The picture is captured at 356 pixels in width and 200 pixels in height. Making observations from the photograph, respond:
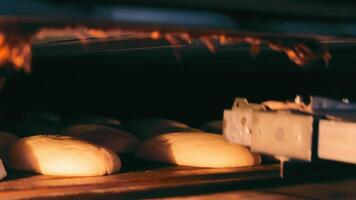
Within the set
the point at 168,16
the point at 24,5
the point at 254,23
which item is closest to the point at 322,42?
the point at 254,23

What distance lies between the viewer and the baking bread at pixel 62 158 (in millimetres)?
2850

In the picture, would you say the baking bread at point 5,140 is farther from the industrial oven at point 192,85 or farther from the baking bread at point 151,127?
the baking bread at point 151,127

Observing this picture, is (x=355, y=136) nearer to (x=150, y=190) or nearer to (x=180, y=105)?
(x=150, y=190)

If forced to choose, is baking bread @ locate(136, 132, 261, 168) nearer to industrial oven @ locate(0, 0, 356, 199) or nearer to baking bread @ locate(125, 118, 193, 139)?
industrial oven @ locate(0, 0, 356, 199)

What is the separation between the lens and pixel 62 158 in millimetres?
2877

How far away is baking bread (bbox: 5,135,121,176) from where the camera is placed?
2.85m

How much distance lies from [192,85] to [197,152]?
143cm

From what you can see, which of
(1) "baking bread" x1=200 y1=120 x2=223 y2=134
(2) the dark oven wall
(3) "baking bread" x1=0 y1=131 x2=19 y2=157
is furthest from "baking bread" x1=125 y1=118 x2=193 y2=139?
(3) "baking bread" x1=0 y1=131 x2=19 y2=157

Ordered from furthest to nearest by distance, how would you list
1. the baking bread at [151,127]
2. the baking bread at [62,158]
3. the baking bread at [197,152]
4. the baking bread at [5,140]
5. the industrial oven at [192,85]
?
the baking bread at [151,127], the baking bread at [5,140], the baking bread at [197,152], the baking bread at [62,158], the industrial oven at [192,85]

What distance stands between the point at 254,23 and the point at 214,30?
0.08 m

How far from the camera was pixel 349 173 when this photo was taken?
3.30 meters

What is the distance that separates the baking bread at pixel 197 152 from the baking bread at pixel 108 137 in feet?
0.50

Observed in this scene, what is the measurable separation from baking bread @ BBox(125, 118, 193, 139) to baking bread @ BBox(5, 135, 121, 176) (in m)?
0.91

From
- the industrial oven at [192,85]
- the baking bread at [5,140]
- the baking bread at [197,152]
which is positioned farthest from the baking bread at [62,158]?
the baking bread at [197,152]
